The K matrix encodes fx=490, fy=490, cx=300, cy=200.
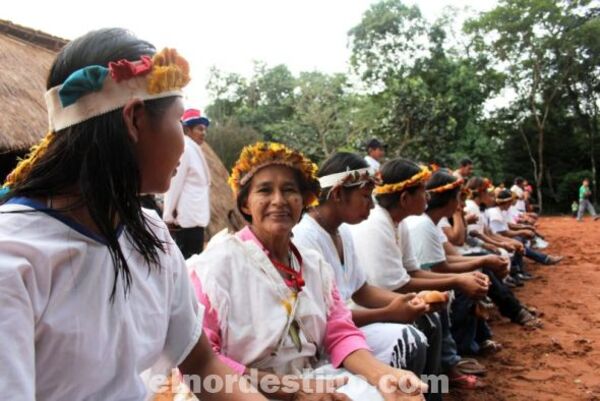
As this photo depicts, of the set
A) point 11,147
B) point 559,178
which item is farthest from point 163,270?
point 559,178

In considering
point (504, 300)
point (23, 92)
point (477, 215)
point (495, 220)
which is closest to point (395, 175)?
point (504, 300)

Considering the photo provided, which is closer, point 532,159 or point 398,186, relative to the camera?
point 398,186

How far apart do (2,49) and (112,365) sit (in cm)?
968

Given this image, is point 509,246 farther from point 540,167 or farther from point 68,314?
point 540,167

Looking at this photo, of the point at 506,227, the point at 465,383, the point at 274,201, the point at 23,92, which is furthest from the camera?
the point at 506,227

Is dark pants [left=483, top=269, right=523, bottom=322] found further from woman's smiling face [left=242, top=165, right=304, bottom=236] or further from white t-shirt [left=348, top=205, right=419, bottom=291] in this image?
woman's smiling face [left=242, top=165, right=304, bottom=236]

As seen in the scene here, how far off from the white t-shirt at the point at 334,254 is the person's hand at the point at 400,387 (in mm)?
920

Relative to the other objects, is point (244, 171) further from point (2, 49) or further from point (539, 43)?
point (539, 43)

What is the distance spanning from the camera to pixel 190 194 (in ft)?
17.1

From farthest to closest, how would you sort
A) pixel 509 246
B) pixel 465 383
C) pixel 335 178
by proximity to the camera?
pixel 509 246 → pixel 465 383 → pixel 335 178

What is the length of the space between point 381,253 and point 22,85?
7692 millimetres

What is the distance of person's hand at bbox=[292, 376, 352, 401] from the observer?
6.34 feet

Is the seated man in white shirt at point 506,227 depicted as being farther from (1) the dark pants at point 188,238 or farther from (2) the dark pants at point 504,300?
(1) the dark pants at point 188,238

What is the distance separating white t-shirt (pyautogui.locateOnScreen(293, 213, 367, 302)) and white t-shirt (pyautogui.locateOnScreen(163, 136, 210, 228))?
7.50 feet
